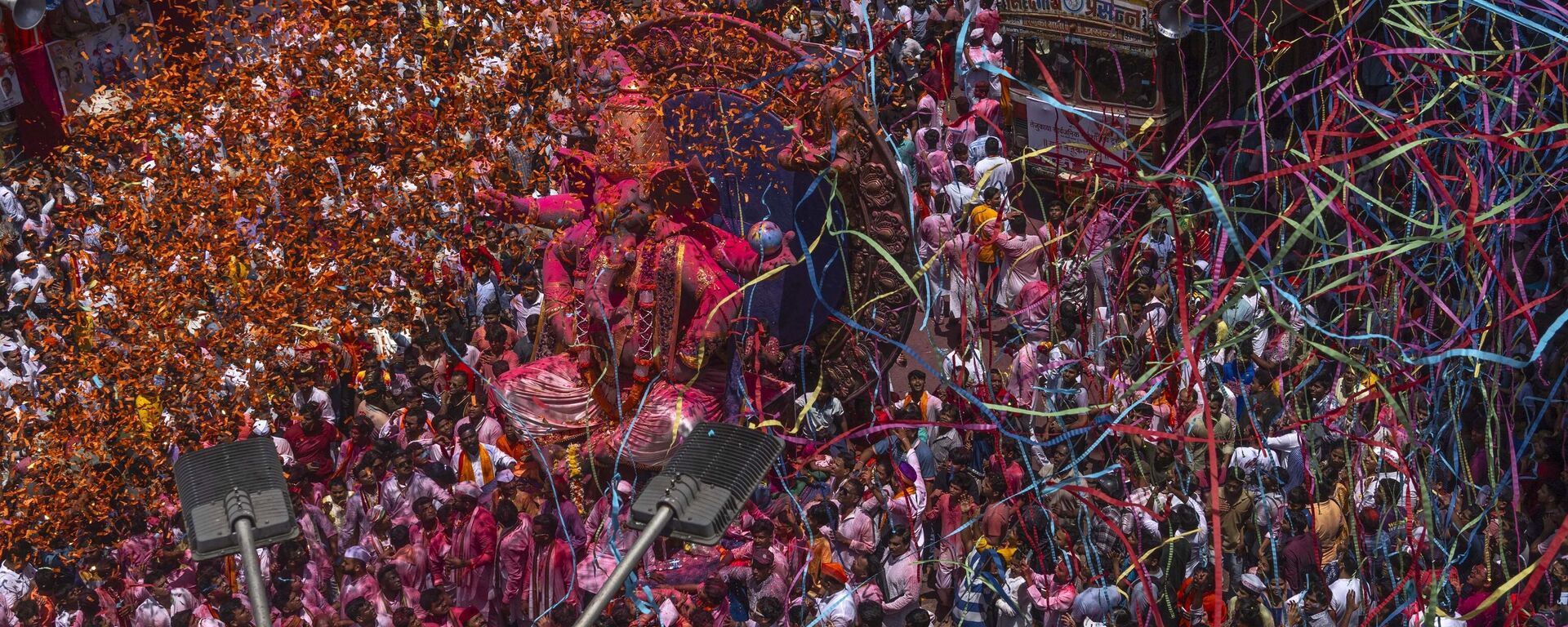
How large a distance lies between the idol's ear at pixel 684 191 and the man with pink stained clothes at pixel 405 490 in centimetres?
203

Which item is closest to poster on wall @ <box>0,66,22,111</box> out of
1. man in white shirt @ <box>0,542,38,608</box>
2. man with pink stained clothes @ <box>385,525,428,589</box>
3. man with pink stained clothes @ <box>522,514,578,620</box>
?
man in white shirt @ <box>0,542,38,608</box>

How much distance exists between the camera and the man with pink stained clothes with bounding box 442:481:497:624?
793 centimetres

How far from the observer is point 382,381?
9422 millimetres

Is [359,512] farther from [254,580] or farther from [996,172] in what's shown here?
[254,580]

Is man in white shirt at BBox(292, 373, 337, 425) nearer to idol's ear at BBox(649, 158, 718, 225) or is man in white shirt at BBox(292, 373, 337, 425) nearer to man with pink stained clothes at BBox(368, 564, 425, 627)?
man with pink stained clothes at BBox(368, 564, 425, 627)

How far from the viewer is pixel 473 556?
794 centimetres

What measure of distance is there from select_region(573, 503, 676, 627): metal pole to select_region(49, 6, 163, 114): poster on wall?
43.8 ft

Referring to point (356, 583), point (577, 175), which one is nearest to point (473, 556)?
point (356, 583)

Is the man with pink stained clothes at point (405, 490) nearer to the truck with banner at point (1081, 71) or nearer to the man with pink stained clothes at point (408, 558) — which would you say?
the man with pink stained clothes at point (408, 558)

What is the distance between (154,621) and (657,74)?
4077 mm

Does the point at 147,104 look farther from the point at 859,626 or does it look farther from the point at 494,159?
the point at 859,626

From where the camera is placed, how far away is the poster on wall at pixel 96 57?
1528 centimetres

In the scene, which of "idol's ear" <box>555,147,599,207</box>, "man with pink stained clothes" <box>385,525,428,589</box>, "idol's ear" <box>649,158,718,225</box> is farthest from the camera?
"idol's ear" <box>555,147,599,207</box>

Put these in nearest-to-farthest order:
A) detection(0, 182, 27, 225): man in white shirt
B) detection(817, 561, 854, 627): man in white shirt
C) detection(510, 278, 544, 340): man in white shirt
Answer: detection(817, 561, 854, 627): man in white shirt < detection(510, 278, 544, 340): man in white shirt < detection(0, 182, 27, 225): man in white shirt
